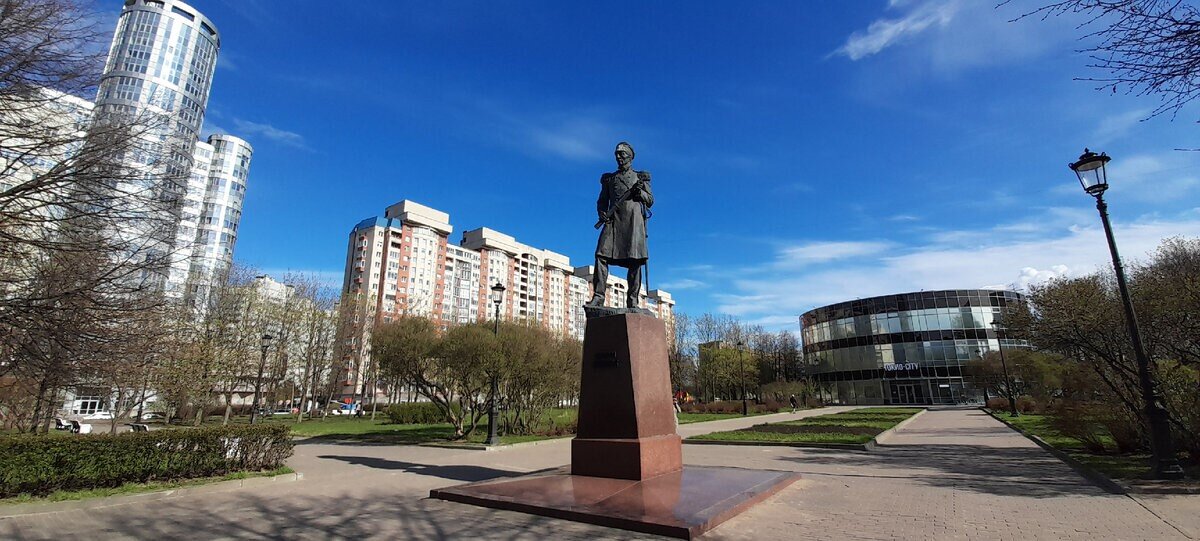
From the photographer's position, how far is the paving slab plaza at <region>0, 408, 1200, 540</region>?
5551mm

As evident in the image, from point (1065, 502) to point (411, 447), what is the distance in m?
17.9

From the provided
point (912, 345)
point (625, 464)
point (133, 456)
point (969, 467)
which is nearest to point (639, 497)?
point (625, 464)

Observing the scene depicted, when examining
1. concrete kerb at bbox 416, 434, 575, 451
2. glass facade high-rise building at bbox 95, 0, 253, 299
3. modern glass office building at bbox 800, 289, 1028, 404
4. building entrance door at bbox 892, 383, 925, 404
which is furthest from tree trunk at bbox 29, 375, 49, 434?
building entrance door at bbox 892, 383, 925, 404

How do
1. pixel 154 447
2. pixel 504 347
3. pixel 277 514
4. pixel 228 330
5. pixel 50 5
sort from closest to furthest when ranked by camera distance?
1. pixel 50 5
2. pixel 277 514
3. pixel 154 447
4. pixel 504 347
5. pixel 228 330

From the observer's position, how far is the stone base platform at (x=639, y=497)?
5.55m

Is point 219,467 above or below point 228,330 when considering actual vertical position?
below

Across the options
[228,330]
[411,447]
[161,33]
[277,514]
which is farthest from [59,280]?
[161,33]

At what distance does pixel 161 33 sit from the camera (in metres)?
62.8

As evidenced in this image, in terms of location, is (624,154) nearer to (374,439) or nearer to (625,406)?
(625,406)

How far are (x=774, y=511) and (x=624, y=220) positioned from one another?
5209mm

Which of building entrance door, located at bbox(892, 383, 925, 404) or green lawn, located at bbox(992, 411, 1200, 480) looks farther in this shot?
building entrance door, located at bbox(892, 383, 925, 404)

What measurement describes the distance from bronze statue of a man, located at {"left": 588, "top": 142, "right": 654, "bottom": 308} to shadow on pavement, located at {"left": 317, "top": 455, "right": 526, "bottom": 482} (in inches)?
163

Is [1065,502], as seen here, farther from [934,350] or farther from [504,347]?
[934,350]

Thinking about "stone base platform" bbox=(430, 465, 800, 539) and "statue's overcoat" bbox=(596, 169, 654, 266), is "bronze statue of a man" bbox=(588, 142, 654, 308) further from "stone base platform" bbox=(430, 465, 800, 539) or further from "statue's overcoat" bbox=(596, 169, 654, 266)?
"stone base platform" bbox=(430, 465, 800, 539)
